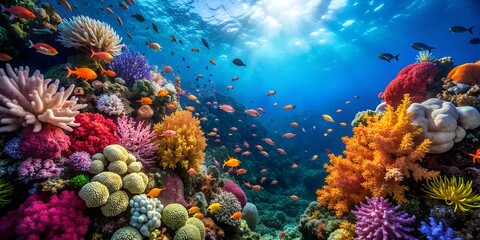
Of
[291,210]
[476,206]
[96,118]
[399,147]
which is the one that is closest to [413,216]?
[476,206]

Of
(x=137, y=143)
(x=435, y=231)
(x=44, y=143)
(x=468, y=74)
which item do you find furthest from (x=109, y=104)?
(x=468, y=74)

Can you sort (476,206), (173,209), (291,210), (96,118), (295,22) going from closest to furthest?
(476,206) < (173,209) < (96,118) < (291,210) < (295,22)

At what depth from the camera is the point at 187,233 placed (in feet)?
12.6

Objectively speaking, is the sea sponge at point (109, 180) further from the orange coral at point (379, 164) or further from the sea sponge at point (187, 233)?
the orange coral at point (379, 164)

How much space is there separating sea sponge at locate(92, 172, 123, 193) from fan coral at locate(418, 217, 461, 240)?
4.98 meters

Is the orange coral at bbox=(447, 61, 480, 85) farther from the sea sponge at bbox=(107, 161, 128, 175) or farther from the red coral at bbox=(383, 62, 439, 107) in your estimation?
the sea sponge at bbox=(107, 161, 128, 175)

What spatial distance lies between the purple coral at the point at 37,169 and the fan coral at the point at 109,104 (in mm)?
1795

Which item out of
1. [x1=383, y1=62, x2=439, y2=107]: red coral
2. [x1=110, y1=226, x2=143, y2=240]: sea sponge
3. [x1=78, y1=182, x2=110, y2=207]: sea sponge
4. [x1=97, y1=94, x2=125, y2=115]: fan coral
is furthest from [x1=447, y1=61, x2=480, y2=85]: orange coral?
[x1=97, y1=94, x2=125, y2=115]: fan coral

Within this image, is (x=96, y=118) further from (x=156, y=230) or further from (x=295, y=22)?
(x=295, y=22)

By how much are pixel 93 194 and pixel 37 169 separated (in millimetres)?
1268

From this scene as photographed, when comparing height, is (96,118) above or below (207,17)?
below

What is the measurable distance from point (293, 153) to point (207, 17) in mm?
19802

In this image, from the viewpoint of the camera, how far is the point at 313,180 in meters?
18.2

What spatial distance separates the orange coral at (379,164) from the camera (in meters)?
4.09
